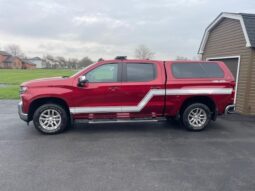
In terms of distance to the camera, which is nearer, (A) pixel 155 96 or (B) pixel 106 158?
(B) pixel 106 158

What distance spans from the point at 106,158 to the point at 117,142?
96 centimetres

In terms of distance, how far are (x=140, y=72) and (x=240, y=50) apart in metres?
5.11

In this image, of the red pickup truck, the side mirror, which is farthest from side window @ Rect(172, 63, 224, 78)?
the side mirror

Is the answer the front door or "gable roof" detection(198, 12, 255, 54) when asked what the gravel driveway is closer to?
the front door

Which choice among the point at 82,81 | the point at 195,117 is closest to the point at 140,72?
the point at 82,81

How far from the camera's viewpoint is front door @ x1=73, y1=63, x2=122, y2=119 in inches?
223

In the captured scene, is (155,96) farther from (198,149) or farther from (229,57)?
(229,57)

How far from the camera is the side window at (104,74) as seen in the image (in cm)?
572

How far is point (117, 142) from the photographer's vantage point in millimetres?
5223

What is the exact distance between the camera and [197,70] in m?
A: 6.12

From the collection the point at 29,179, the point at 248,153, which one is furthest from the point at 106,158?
the point at 248,153

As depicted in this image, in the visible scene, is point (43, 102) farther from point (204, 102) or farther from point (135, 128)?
point (204, 102)

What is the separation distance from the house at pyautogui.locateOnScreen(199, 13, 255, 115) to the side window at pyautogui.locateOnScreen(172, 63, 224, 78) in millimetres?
2904

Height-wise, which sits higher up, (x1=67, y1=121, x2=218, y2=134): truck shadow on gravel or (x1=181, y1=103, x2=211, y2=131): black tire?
(x1=181, y1=103, x2=211, y2=131): black tire
